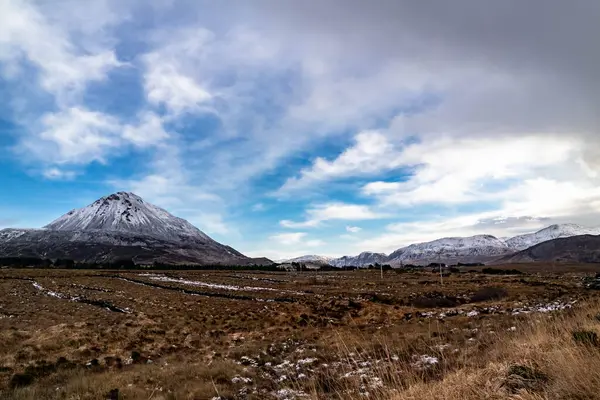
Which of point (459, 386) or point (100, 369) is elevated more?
point (459, 386)

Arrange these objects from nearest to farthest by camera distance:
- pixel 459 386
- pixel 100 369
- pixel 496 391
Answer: pixel 496 391, pixel 459 386, pixel 100 369

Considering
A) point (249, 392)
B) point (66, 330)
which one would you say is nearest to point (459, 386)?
point (249, 392)

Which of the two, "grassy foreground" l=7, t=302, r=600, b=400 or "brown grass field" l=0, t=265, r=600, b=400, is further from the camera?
"brown grass field" l=0, t=265, r=600, b=400

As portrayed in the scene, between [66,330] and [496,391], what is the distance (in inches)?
866

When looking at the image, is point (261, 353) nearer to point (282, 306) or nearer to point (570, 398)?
point (570, 398)

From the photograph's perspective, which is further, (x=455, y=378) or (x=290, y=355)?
Answer: (x=290, y=355)

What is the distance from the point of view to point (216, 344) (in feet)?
64.5

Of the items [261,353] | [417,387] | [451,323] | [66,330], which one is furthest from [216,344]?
[417,387]

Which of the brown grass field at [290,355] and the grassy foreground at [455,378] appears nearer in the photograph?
the grassy foreground at [455,378]

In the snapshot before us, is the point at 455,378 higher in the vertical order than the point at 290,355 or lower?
higher

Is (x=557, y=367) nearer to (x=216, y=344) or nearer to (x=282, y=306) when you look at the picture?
(x=216, y=344)

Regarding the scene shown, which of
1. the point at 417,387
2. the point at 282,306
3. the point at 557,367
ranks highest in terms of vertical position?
the point at 557,367

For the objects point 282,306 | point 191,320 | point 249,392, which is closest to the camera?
point 249,392

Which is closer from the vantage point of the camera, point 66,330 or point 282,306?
point 66,330
